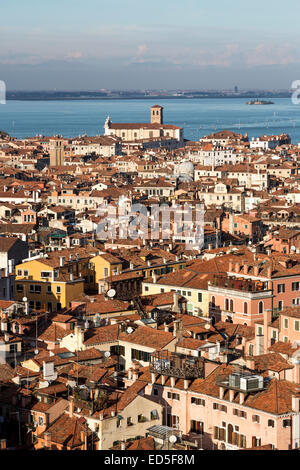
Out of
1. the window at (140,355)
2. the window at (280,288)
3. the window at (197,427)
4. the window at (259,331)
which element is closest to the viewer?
the window at (197,427)

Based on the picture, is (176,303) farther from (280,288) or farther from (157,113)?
(157,113)

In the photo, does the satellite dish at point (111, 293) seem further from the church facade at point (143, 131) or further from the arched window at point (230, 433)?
the church facade at point (143, 131)

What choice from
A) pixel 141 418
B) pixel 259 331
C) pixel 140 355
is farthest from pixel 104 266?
pixel 141 418

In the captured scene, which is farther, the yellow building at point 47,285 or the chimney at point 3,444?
the yellow building at point 47,285

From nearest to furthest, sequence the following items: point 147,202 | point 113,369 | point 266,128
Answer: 1. point 113,369
2. point 147,202
3. point 266,128

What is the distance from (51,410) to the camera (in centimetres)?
848

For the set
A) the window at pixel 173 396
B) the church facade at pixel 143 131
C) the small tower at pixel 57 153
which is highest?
the window at pixel 173 396

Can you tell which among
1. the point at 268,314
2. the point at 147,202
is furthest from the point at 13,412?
the point at 147,202

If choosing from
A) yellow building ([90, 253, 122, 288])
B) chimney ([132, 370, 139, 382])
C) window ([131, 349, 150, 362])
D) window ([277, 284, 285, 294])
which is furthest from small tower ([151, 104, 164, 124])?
chimney ([132, 370, 139, 382])

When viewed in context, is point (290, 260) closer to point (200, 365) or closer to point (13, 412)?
point (200, 365)

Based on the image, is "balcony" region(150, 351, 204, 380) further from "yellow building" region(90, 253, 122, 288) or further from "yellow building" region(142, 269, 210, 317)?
"yellow building" region(90, 253, 122, 288)

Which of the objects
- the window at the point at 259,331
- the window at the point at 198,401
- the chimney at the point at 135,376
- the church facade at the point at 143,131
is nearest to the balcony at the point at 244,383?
the window at the point at 198,401
